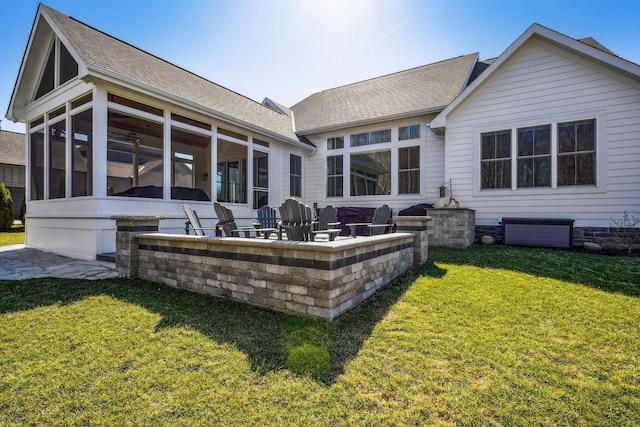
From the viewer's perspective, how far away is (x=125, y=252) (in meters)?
4.76

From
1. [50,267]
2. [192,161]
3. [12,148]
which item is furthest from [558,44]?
[12,148]

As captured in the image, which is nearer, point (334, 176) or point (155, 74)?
point (155, 74)

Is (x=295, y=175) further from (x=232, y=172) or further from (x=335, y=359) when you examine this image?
(x=335, y=359)

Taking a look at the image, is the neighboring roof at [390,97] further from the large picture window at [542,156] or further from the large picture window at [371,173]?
the large picture window at [542,156]

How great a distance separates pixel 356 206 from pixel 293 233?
22.1ft

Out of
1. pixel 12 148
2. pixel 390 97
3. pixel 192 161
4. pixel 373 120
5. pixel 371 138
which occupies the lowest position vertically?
pixel 192 161

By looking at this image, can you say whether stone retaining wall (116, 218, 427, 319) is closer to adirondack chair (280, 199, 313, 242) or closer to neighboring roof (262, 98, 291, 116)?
adirondack chair (280, 199, 313, 242)

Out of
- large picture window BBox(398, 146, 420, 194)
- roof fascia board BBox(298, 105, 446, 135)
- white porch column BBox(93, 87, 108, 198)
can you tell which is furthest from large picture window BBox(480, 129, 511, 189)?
white porch column BBox(93, 87, 108, 198)

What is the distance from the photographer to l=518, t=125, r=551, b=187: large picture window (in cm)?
746

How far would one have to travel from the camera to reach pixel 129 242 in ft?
15.4

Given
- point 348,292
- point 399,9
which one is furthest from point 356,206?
point 348,292

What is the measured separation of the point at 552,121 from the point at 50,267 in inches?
436

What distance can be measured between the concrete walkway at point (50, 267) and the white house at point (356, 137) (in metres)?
0.43

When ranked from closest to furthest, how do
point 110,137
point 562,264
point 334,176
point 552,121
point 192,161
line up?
point 562,264 → point 552,121 → point 110,137 → point 334,176 → point 192,161
